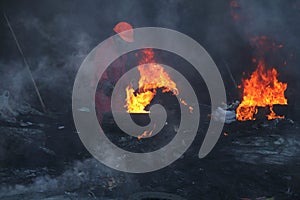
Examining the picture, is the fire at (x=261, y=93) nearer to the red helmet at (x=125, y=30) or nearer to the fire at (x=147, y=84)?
the fire at (x=147, y=84)

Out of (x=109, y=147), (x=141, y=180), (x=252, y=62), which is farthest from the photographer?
(x=252, y=62)

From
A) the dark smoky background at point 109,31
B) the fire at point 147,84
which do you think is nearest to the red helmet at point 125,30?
the dark smoky background at point 109,31

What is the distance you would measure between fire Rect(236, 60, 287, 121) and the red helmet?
4.91 m

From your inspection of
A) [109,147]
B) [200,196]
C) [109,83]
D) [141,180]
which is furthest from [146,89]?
[200,196]

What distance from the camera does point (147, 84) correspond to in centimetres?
1045

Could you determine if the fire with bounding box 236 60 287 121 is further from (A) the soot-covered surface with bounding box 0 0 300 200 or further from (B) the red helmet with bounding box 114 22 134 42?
(B) the red helmet with bounding box 114 22 134 42

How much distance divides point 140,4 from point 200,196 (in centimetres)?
884

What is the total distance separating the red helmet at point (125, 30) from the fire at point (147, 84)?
2.63 ft

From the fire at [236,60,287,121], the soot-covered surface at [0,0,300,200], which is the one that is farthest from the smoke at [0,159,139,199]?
the fire at [236,60,287,121]

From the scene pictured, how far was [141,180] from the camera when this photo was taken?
6.38 meters

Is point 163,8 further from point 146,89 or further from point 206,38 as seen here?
point 146,89

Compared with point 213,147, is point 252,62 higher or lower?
higher

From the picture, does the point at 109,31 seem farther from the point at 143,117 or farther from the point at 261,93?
the point at 261,93

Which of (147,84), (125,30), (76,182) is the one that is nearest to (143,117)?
(147,84)
